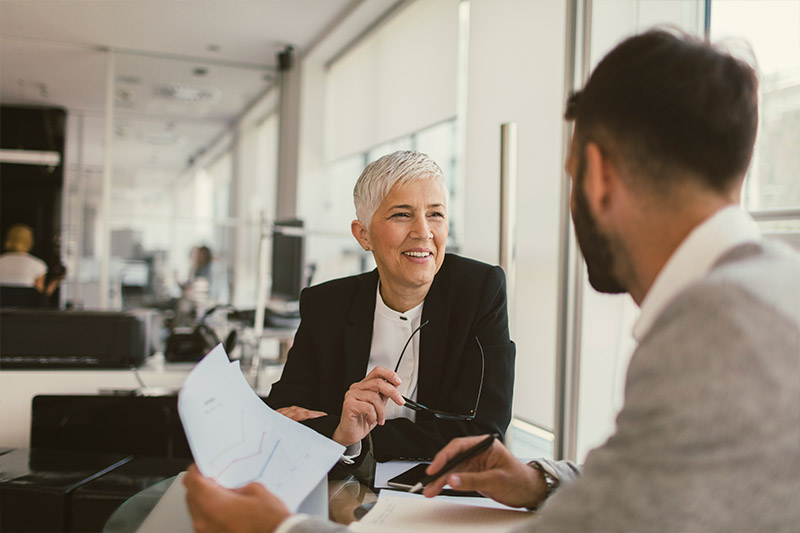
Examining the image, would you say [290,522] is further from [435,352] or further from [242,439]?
[435,352]

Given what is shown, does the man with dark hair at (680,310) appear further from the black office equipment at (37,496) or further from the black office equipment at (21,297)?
the black office equipment at (21,297)

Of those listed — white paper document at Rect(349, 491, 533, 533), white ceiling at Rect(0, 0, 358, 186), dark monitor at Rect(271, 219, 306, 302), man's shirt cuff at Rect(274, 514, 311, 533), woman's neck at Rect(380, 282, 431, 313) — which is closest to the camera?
man's shirt cuff at Rect(274, 514, 311, 533)

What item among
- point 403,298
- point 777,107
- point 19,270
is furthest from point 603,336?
point 19,270

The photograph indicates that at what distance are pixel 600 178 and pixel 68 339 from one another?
2.28 metres

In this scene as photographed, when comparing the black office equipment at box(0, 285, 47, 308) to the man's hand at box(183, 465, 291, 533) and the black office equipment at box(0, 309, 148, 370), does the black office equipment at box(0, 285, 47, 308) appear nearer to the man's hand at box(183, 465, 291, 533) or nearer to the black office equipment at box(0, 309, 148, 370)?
the black office equipment at box(0, 309, 148, 370)

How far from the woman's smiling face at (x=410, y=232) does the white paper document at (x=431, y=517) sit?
25.6 inches

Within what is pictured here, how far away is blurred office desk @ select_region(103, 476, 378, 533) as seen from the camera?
884 mm

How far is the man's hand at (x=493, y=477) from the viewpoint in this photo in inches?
34.0

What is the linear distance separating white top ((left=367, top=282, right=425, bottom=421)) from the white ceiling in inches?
157

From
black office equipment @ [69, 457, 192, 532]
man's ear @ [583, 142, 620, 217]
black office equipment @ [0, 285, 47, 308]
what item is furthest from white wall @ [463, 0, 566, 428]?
black office equipment @ [0, 285, 47, 308]

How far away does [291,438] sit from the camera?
0.90 m

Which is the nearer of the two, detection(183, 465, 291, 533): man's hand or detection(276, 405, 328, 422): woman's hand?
detection(183, 465, 291, 533): man's hand

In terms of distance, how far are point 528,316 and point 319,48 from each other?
404cm

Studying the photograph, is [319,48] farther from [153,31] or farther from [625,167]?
[625,167]
